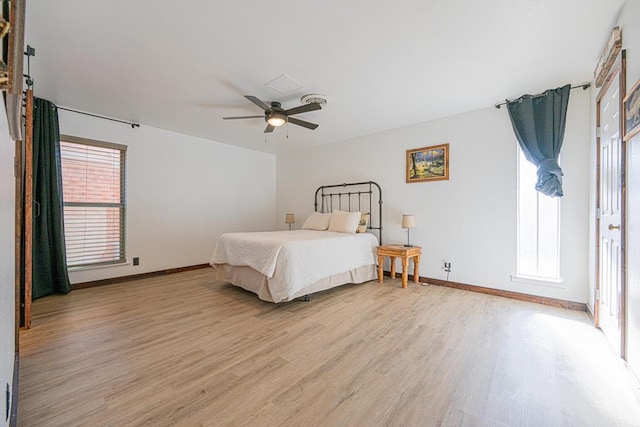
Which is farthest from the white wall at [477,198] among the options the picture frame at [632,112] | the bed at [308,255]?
the picture frame at [632,112]

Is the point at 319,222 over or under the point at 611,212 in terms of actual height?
under

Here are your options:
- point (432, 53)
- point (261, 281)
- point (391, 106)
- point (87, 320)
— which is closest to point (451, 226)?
point (391, 106)

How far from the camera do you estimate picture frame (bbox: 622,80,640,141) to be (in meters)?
1.52

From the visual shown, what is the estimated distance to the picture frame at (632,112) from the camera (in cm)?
152

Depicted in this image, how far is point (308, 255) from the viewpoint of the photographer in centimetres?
313

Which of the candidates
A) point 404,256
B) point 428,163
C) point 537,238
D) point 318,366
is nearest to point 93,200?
point 318,366

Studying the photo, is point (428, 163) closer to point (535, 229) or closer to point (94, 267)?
point (535, 229)

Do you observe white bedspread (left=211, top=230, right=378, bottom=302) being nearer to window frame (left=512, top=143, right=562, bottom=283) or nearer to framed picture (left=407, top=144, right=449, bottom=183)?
framed picture (left=407, top=144, right=449, bottom=183)

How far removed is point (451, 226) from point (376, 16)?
Result: 9.41ft

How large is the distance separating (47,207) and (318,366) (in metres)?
3.74

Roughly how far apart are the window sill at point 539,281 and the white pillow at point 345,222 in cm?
211

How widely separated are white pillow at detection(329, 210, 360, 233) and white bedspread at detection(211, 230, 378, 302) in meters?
0.24

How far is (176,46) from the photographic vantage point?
2.22 meters

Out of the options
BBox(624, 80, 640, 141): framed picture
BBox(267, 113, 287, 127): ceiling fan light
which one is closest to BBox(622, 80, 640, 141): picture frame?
BBox(624, 80, 640, 141): framed picture
